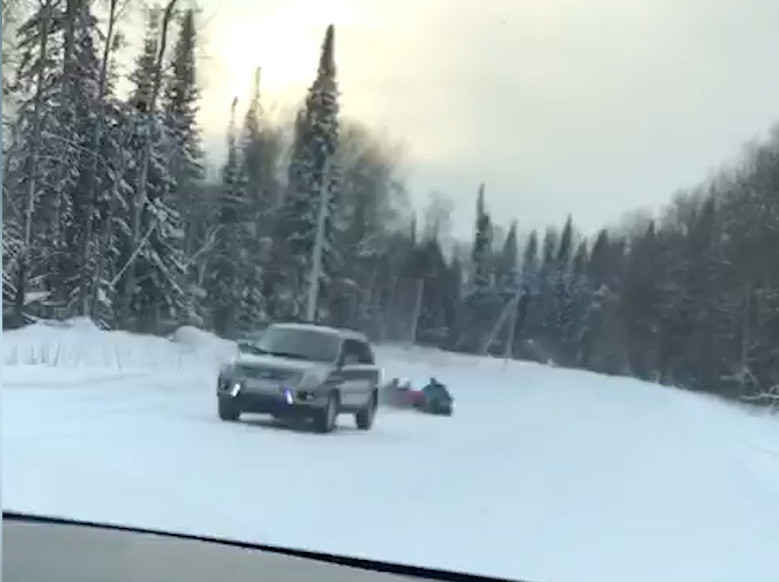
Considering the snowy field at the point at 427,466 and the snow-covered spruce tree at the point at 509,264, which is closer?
the snowy field at the point at 427,466

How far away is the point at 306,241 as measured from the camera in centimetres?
279

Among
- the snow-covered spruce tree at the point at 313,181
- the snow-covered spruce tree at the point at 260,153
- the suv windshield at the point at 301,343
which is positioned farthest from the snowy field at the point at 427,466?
the snow-covered spruce tree at the point at 260,153

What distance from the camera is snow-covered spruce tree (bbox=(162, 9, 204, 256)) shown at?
9.50 feet

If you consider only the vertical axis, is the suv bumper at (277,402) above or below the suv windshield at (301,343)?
below

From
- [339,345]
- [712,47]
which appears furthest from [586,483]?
[712,47]

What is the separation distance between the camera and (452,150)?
273 centimetres

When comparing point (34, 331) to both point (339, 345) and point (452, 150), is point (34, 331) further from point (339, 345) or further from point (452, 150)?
point (452, 150)

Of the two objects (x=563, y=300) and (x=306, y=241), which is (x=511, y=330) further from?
(x=306, y=241)

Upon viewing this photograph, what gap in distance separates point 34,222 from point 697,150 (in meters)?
1.65

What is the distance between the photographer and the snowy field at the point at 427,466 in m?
2.57

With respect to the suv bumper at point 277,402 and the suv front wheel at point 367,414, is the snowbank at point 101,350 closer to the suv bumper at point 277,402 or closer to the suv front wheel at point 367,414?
the suv bumper at point 277,402

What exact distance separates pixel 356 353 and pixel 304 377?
0.48ft

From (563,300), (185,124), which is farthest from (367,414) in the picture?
(185,124)

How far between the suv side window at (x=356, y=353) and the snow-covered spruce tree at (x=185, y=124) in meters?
0.47
